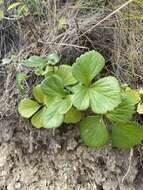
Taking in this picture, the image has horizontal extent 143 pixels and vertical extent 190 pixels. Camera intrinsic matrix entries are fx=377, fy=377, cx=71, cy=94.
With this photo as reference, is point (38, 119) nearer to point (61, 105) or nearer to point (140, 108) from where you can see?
point (61, 105)

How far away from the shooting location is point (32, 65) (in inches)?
49.7

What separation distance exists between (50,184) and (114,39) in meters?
0.57

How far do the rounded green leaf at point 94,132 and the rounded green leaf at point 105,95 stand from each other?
6 centimetres

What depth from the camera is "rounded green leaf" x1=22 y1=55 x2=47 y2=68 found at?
4.15 ft

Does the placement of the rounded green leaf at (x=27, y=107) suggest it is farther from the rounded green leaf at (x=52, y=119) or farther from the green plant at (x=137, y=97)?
the green plant at (x=137, y=97)

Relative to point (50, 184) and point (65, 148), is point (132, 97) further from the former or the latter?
point (50, 184)

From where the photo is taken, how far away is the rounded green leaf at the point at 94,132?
1.17 meters

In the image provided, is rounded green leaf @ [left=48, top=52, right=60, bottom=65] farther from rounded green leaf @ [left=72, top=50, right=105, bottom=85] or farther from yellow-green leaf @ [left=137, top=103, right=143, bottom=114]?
yellow-green leaf @ [left=137, top=103, right=143, bottom=114]

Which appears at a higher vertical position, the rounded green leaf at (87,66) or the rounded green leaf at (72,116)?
the rounded green leaf at (87,66)

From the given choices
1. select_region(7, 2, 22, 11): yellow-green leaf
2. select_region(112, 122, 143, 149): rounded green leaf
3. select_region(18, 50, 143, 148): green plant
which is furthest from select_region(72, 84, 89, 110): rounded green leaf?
select_region(7, 2, 22, 11): yellow-green leaf

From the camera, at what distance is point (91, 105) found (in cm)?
115

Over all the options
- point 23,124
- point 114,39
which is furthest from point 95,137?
point 114,39

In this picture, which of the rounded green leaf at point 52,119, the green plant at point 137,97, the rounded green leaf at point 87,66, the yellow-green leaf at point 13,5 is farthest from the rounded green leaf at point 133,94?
the yellow-green leaf at point 13,5

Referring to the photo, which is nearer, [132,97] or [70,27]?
[132,97]
